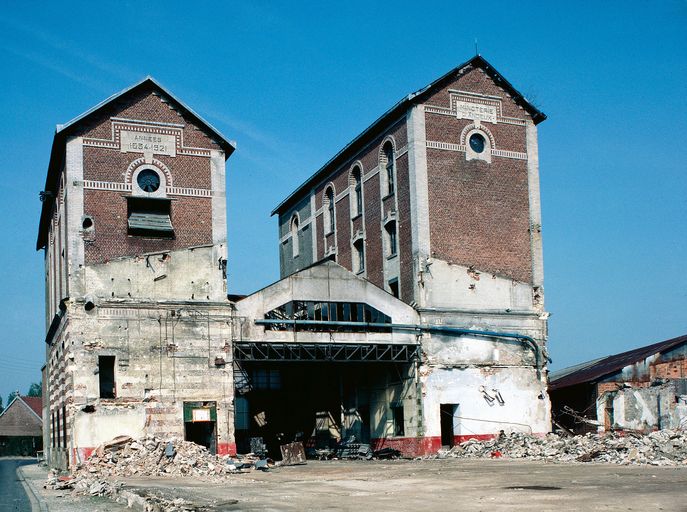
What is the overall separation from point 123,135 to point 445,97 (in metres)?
13.3

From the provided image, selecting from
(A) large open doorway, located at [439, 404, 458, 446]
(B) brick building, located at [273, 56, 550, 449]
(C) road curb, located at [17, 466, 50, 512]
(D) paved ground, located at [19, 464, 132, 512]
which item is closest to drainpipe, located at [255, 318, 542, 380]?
(B) brick building, located at [273, 56, 550, 449]

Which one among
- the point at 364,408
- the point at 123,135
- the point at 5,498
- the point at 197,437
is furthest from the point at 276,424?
the point at 5,498

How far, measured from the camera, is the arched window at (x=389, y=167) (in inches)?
1471

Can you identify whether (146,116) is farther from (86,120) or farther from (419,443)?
(419,443)

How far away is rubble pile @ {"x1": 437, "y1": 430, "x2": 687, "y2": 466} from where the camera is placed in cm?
2603

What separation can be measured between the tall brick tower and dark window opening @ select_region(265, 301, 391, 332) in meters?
2.92

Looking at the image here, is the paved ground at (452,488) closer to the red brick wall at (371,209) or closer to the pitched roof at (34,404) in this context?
the red brick wall at (371,209)

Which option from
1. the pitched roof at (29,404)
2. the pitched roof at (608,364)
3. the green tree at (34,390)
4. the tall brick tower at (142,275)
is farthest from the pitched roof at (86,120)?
the green tree at (34,390)

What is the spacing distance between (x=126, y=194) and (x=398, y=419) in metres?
14.1

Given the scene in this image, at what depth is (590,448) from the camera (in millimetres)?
29016

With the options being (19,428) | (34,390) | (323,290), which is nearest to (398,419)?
(323,290)

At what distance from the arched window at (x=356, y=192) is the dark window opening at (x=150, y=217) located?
10862mm

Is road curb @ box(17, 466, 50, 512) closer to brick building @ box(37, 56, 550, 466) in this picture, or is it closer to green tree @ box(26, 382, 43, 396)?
brick building @ box(37, 56, 550, 466)

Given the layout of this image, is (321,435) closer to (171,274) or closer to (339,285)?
(339,285)
